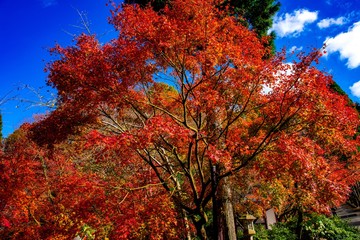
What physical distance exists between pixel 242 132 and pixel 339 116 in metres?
4.53

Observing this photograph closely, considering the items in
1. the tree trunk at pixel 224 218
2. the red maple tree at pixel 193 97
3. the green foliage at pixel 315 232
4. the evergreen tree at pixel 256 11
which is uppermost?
the evergreen tree at pixel 256 11

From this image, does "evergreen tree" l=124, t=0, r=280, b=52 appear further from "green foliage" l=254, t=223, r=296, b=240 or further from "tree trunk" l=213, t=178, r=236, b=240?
"green foliage" l=254, t=223, r=296, b=240

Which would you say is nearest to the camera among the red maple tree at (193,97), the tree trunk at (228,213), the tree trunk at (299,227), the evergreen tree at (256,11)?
the red maple tree at (193,97)

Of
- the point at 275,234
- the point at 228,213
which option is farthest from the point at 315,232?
the point at 228,213

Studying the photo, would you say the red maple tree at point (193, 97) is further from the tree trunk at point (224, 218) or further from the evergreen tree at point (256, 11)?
the evergreen tree at point (256, 11)

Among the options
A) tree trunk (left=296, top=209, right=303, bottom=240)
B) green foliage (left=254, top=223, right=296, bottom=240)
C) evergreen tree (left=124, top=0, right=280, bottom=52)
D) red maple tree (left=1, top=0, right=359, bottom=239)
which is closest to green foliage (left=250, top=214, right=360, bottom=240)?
green foliage (left=254, top=223, right=296, bottom=240)

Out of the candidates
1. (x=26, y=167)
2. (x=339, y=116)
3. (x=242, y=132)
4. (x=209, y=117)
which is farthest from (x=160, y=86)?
(x=26, y=167)

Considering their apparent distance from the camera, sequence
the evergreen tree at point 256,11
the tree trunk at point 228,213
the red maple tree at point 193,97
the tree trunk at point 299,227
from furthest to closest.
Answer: the tree trunk at point 299,227 < the evergreen tree at point 256,11 < the tree trunk at point 228,213 < the red maple tree at point 193,97

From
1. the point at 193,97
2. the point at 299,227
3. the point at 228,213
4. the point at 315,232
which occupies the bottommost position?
the point at 315,232

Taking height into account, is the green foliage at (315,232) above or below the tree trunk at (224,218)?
below

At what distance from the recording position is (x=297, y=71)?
7191 millimetres

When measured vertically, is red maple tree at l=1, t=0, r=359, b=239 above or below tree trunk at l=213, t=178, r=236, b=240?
above

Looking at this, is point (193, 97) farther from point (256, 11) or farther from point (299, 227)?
point (299, 227)

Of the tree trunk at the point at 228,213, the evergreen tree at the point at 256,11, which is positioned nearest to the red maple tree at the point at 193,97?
the tree trunk at the point at 228,213
